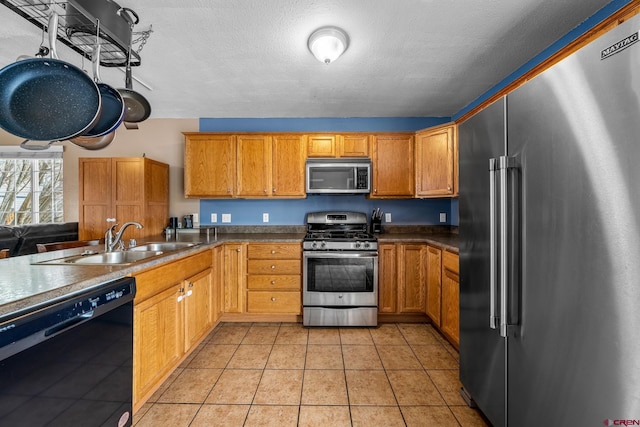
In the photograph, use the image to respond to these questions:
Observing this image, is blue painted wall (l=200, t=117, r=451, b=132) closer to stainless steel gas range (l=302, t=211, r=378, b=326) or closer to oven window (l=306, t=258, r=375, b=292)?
stainless steel gas range (l=302, t=211, r=378, b=326)

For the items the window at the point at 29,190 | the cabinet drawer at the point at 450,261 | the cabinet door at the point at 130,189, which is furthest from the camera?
the window at the point at 29,190

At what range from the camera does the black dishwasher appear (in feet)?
3.17

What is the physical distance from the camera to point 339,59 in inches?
92.4

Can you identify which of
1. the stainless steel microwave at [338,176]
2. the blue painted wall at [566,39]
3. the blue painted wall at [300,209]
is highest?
the blue painted wall at [566,39]

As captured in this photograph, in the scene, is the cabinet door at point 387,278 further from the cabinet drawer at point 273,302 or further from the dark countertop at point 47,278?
the dark countertop at point 47,278

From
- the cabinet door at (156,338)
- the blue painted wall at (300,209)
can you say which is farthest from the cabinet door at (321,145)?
the cabinet door at (156,338)

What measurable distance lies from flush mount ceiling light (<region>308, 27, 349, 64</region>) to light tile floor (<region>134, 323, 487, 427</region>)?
90.6 inches

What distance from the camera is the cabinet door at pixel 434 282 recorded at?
9.28 feet

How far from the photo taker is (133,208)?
3.31 metres

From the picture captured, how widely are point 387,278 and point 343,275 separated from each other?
490mm

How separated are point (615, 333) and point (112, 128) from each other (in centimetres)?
227

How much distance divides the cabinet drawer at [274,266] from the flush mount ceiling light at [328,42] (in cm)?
196

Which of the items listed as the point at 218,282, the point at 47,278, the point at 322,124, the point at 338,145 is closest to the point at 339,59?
the point at 338,145

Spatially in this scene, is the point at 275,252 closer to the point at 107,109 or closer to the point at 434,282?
the point at 434,282
